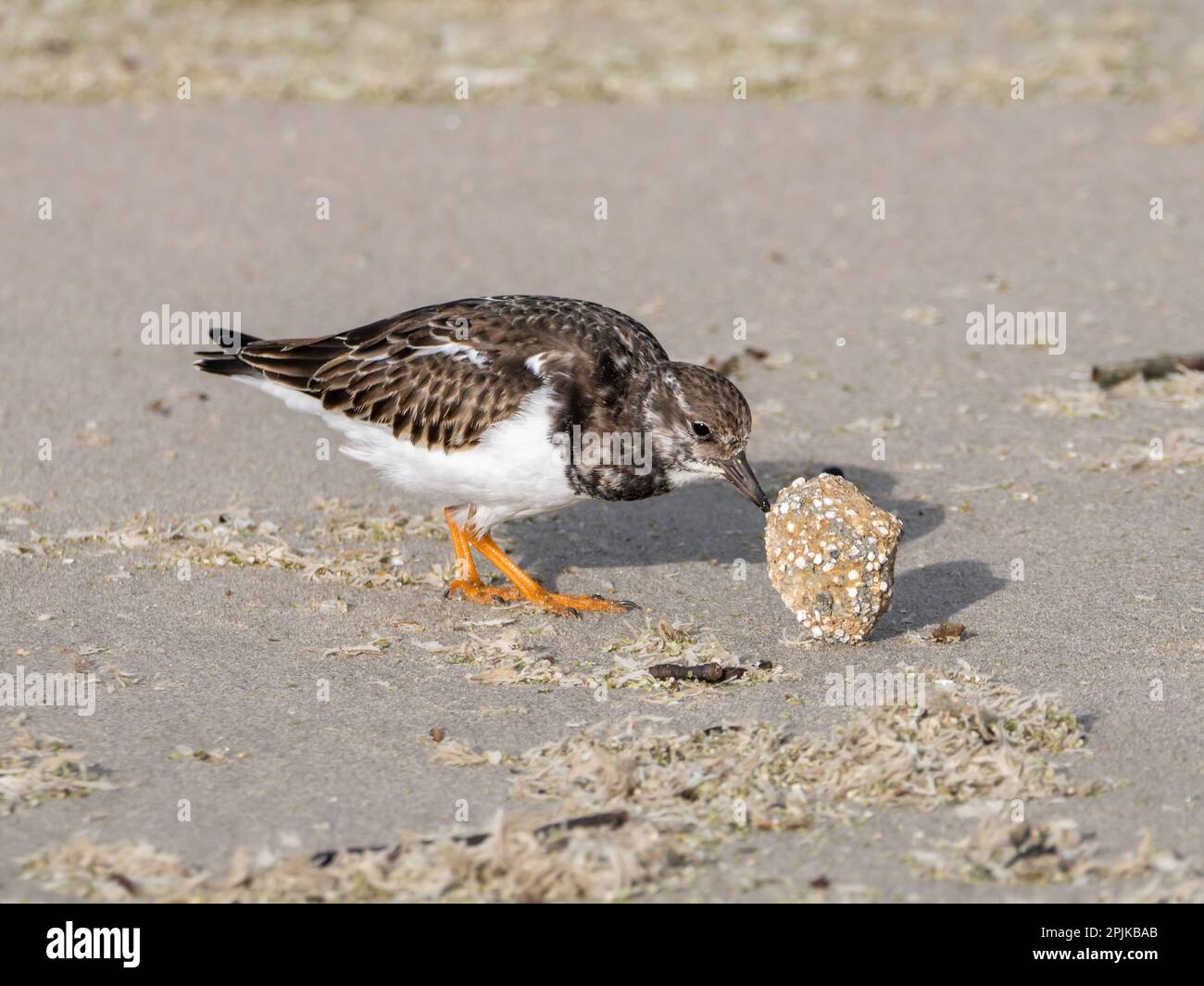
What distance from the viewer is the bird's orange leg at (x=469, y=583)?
7223mm

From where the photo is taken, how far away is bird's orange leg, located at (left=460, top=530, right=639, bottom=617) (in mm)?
7051

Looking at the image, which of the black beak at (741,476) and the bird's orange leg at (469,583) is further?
the bird's orange leg at (469,583)

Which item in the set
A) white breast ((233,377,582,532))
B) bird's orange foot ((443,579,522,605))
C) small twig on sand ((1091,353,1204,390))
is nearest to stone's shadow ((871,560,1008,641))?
white breast ((233,377,582,532))

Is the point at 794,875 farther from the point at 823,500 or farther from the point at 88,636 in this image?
the point at 88,636

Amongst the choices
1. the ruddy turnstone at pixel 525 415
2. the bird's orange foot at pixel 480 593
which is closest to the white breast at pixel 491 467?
the ruddy turnstone at pixel 525 415

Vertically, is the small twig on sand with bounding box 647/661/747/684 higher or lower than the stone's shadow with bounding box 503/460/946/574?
lower

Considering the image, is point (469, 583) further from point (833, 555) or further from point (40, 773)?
point (40, 773)

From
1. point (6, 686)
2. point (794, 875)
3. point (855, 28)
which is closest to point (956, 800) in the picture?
point (794, 875)

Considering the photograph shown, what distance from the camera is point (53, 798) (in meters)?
5.25

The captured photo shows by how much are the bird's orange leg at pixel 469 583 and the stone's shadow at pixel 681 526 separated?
48 cm

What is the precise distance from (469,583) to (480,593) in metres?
0.08

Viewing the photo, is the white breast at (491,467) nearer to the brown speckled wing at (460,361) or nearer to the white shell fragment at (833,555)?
the brown speckled wing at (460,361)

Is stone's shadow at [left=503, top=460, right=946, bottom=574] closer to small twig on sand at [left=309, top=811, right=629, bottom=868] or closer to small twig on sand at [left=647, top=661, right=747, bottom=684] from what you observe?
small twig on sand at [left=647, top=661, right=747, bottom=684]
